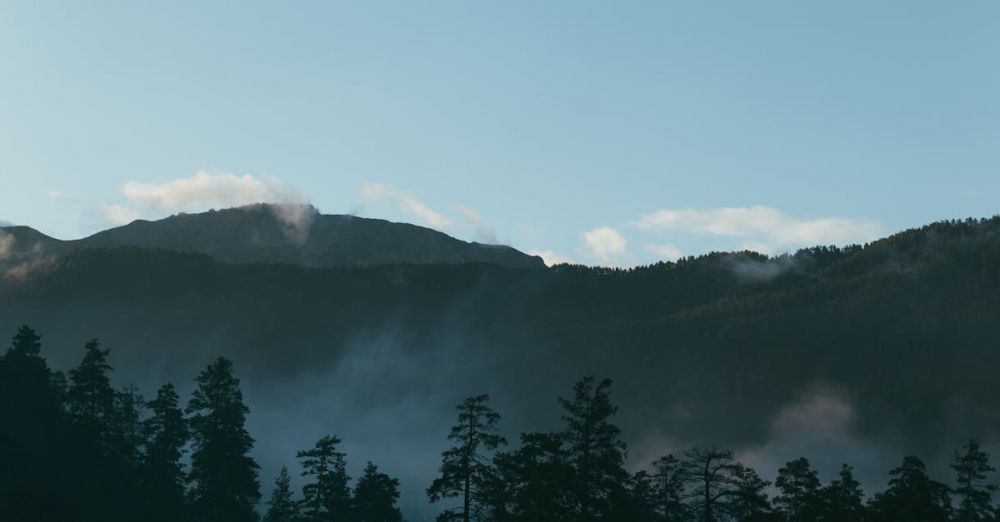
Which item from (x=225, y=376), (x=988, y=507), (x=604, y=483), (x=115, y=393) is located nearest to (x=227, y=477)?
(x=225, y=376)

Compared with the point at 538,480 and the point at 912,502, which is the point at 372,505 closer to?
the point at 538,480

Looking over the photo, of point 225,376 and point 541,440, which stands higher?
point 225,376

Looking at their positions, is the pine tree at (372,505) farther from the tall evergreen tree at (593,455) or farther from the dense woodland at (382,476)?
the tall evergreen tree at (593,455)

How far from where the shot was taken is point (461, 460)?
2434 inches

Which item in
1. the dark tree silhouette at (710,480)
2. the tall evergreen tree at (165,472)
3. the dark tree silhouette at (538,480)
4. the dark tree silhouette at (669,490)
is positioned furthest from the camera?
the tall evergreen tree at (165,472)

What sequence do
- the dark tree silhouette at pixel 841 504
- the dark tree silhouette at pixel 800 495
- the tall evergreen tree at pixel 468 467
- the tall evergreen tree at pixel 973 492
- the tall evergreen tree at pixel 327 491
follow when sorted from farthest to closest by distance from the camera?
the tall evergreen tree at pixel 327 491 → the tall evergreen tree at pixel 973 492 → the dark tree silhouette at pixel 800 495 → the dark tree silhouette at pixel 841 504 → the tall evergreen tree at pixel 468 467

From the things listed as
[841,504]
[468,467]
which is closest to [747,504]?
[841,504]

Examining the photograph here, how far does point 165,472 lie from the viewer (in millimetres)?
83688

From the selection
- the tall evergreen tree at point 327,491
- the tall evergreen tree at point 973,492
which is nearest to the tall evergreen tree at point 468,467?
the tall evergreen tree at point 327,491

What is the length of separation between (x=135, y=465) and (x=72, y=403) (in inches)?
299

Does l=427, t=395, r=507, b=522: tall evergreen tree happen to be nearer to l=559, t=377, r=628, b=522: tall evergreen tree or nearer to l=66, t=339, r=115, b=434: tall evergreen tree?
l=559, t=377, r=628, b=522: tall evergreen tree

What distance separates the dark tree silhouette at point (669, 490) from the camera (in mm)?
68812

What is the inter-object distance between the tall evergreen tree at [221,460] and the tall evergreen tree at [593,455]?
2788 cm

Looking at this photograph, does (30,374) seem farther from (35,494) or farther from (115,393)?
(35,494)
